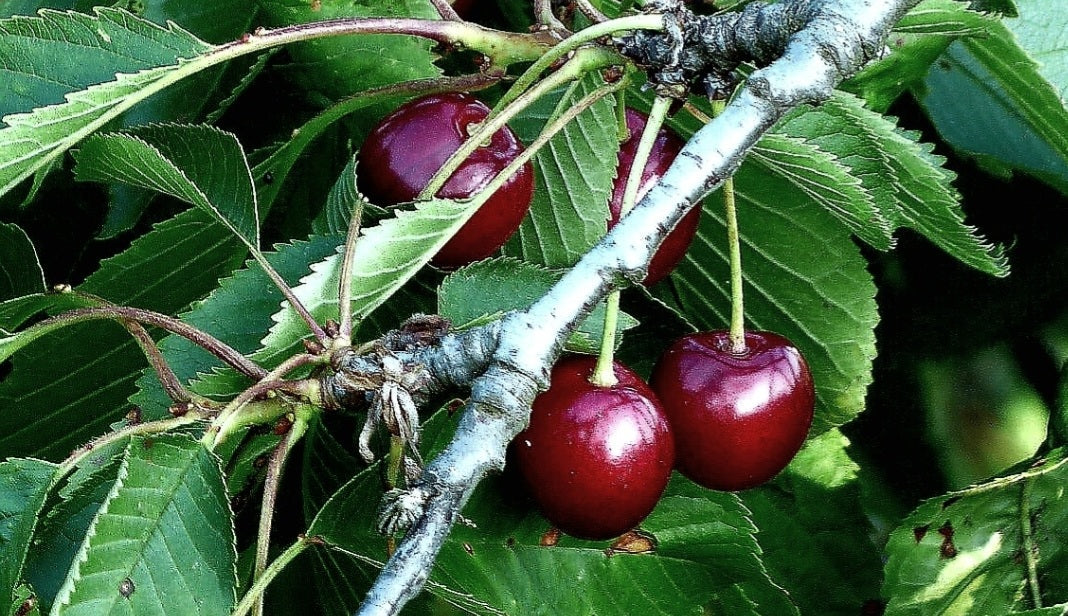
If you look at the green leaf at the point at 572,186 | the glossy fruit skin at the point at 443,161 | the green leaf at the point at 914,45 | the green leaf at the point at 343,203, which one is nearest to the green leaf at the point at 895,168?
the green leaf at the point at 914,45

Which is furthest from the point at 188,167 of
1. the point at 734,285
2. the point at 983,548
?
the point at 983,548

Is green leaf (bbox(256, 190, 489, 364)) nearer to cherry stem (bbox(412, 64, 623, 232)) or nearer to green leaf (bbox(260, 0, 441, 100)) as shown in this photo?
cherry stem (bbox(412, 64, 623, 232))

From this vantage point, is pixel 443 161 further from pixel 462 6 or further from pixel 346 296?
pixel 462 6

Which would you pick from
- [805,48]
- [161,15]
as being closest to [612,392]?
[805,48]

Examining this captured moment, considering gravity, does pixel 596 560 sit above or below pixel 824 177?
below

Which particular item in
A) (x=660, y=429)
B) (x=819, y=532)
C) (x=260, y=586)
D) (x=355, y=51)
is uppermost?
(x=355, y=51)

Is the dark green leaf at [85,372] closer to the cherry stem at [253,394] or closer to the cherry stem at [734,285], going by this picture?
the cherry stem at [253,394]

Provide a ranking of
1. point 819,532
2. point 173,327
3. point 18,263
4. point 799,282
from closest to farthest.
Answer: point 173,327 → point 18,263 → point 799,282 → point 819,532

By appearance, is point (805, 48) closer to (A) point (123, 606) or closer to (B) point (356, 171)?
(B) point (356, 171)
